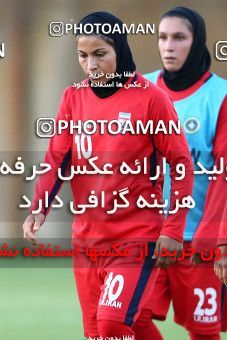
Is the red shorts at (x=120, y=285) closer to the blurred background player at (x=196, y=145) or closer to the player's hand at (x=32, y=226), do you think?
the player's hand at (x=32, y=226)

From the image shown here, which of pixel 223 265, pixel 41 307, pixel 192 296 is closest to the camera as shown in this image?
pixel 223 265

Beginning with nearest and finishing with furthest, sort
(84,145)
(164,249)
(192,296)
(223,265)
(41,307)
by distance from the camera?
(223,265)
(164,249)
(84,145)
(192,296)
(41,307)

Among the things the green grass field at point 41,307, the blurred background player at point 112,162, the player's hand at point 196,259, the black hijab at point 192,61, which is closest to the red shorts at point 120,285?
the blurred background player at point 112,162

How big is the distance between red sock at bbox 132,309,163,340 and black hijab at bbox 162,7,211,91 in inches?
29.2

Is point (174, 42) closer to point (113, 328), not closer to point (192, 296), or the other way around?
point (192, 296)

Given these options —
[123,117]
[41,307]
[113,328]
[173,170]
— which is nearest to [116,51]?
[123,117]

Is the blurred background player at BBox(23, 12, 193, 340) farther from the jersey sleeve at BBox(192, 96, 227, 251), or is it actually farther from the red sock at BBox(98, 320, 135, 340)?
the jersey sleeve at BBox(192, 96, 227, 251)

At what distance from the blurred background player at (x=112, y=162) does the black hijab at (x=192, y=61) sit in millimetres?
214

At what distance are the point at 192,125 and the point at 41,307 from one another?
167 cm

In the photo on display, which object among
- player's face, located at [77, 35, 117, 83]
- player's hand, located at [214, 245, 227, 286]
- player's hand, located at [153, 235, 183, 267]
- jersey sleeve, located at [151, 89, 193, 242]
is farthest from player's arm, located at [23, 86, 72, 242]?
player's hand, located at [214, 245, 227, 286]

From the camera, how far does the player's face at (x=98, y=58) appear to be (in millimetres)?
3668

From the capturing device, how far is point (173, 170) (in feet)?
11.9

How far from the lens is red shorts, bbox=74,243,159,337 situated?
3492 mm

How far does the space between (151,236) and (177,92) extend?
565 mm
